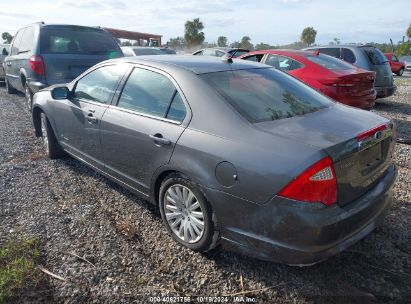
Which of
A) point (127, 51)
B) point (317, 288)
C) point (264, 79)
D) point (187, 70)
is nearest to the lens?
point (317, 288)

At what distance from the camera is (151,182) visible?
316cm

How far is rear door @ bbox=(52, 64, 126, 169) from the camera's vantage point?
3.73 m

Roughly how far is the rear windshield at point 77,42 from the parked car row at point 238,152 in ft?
9.96

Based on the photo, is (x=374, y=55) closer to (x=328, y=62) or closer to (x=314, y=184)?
(x=328, y=62)

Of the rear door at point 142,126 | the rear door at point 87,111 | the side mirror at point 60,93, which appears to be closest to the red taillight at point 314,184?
the rear door at point 142,126

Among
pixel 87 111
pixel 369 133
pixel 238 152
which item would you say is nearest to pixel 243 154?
pixel 238 152

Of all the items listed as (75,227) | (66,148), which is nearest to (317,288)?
(75,227)

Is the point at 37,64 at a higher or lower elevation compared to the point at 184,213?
higher

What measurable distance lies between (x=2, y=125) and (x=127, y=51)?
745cm

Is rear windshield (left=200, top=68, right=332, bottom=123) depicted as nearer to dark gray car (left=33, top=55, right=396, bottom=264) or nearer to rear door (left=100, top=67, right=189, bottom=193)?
dark gray car (left=33, top=55, right=396, bottom=264)

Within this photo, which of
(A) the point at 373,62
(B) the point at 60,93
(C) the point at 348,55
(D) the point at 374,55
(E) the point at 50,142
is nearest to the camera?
(B) the point at 60,93

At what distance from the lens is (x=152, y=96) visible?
322 centimetres

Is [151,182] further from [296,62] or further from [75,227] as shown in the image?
[296,62]

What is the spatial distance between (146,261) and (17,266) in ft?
3.28
